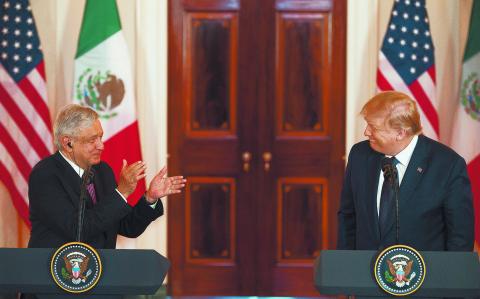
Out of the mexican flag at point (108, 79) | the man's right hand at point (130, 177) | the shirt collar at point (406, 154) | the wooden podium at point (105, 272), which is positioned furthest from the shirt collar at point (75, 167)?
the mexican flag at point (108, 79)

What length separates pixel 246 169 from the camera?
19.6 ft

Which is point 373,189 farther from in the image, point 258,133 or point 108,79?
point 108,79

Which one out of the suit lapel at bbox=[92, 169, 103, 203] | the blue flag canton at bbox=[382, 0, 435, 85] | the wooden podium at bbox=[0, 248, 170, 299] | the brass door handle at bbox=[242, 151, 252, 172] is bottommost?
the brass door handle at bbox=[242, 151, 252, 172]

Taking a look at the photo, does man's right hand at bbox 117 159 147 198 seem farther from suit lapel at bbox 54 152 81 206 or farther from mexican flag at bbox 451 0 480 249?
mexican flag at bbox 451 0 480 249

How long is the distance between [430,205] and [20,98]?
3.46 metres

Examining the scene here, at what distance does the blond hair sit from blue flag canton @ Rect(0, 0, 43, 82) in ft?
10.6

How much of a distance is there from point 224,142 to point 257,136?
0.26 meters

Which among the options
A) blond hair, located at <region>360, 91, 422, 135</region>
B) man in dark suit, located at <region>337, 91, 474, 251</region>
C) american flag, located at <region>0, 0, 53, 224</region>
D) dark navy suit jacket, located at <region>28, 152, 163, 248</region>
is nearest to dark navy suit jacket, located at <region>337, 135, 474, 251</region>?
man in dark suit, located at <region>337, 91, 474, 251</region>

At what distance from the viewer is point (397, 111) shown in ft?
9.80

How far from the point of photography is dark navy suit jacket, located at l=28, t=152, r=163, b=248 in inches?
115

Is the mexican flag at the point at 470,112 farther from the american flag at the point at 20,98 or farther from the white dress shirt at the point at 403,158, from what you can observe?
the american flag at the point at 20,98

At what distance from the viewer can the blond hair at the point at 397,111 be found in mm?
2986

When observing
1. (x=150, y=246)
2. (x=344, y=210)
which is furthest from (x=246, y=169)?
(x=344, y=210)

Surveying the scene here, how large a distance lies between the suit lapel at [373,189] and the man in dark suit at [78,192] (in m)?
0.77
